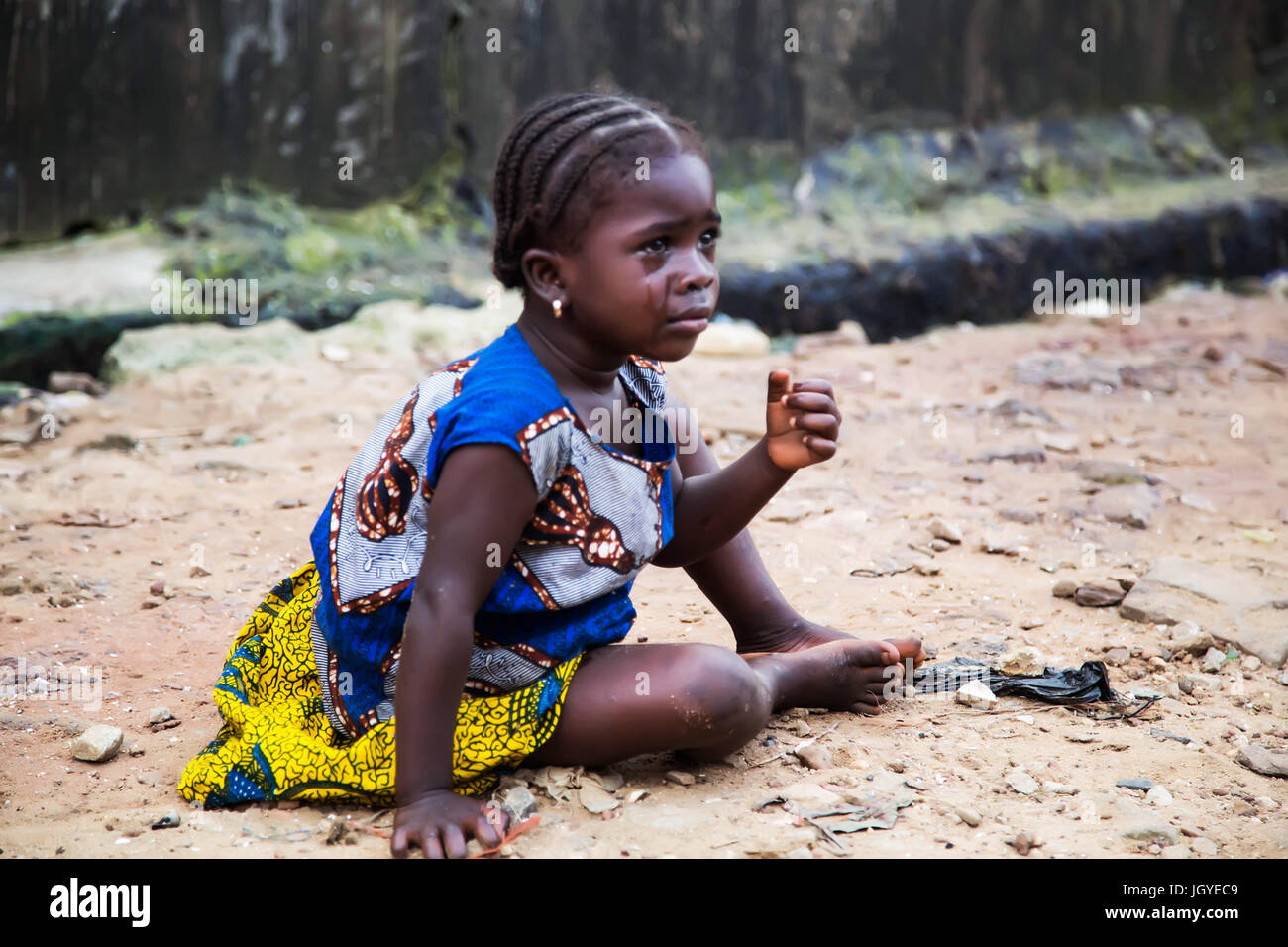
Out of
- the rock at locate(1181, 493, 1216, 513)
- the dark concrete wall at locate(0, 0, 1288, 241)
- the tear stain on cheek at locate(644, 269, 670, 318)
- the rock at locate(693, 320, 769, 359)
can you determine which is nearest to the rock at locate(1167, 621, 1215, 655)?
the rock at locate(1181, 493, 1216, 513)

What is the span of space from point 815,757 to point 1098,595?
106cm

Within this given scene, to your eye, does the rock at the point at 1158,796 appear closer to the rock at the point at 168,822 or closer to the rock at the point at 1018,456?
the rock at the point at 168,822

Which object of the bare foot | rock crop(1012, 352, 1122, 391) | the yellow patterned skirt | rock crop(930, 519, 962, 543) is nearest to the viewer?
the yellow patterned skirt

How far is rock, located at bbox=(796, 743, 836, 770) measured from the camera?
233 centimetres

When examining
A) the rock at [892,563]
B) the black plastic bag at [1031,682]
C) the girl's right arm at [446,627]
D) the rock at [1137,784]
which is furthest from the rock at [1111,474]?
the girl's right arm at [446,627]

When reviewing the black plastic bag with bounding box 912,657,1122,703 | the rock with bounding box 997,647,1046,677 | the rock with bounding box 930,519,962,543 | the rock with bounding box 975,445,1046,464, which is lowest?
the black plastic bag with bounding box 912,657,1122,703

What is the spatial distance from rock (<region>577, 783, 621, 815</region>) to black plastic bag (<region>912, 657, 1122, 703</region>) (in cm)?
81

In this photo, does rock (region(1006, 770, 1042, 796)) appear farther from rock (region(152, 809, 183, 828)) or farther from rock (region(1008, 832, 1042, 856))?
rock (region(152, 809, 183, 828))

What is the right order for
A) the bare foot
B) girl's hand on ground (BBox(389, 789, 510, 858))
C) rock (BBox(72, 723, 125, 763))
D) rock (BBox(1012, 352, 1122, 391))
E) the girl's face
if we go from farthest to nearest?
rock (BBox(1012, 352, 1122, 391)), the bare foot, rock (BBox(72, 723, 125, 763)), the girl's face, girl's hand on ground (BBox(389, 789, 510, 858))

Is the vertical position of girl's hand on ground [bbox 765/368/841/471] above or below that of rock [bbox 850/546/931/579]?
above

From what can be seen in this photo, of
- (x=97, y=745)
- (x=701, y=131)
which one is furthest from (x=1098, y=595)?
(x=701, y=131)

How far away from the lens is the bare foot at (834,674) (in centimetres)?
250

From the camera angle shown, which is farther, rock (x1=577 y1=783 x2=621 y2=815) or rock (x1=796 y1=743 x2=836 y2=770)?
rock (x1=796 y1=743 x2=836 y2=770)

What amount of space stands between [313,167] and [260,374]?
49.0 inches
